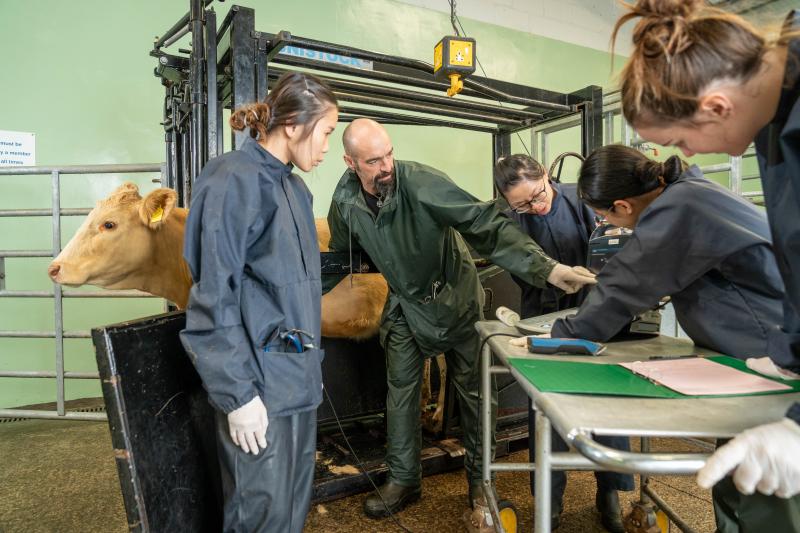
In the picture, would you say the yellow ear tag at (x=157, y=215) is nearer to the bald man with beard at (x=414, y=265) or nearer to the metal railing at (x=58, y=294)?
the bald man with beard at (x=414, y=265)

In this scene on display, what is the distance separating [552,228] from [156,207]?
5.27ft

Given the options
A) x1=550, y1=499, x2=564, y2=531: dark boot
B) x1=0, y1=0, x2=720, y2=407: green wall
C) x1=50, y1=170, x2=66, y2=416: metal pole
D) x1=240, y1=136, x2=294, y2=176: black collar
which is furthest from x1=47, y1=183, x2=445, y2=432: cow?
x1=0, y1=0, x2=720, y2=407: green wall

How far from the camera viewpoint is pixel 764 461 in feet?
2.06

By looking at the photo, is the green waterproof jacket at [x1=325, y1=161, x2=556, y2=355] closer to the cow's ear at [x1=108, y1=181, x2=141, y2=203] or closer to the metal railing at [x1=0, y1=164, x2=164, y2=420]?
the cow's ear at [x1=108, y1=181, x2=141, y2=203]

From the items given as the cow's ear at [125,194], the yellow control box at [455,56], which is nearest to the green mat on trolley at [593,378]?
the yellow control box at [455,56]

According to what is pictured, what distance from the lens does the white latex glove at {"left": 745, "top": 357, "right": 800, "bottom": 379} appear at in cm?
97

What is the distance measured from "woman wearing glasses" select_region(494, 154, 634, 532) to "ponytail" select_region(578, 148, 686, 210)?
0.43 meters

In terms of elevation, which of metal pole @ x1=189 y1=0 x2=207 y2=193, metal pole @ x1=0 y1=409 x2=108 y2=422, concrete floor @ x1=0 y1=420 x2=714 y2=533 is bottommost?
concrete floor @ x1=0 y1=420 x2=714 y2=533

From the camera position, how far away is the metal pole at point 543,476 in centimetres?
89

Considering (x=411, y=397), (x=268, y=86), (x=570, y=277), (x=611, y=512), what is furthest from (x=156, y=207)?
(x=611, y=512)

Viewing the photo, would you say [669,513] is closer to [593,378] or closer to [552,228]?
[593,378]

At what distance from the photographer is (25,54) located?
3275mm

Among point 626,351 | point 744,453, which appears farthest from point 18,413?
point 744,453

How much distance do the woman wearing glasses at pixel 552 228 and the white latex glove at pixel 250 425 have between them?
3.83 ft
